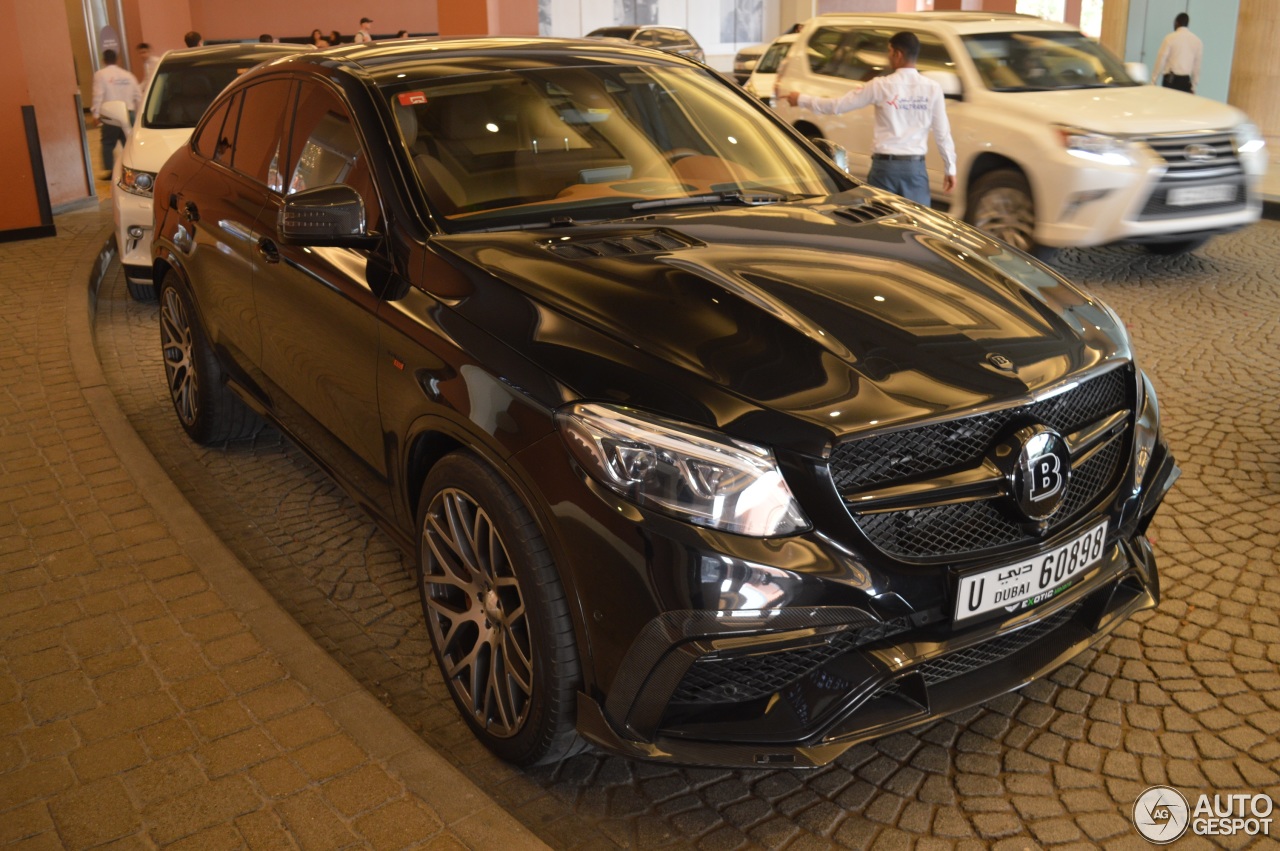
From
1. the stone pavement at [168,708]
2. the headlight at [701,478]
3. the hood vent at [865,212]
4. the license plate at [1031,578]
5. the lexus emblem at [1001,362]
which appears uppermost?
the hood vent at [865,212]

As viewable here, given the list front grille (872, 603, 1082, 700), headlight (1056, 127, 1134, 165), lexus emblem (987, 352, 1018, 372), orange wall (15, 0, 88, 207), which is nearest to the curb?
front grille (872, 603, 1082, 700)

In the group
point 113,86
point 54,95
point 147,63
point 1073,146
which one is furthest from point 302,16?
point 1073,146

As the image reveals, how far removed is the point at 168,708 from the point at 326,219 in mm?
1435

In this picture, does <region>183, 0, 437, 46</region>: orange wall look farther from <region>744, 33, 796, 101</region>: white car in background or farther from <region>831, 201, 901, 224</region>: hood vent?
<region>831, 201, 901, 224</region>: hood vent

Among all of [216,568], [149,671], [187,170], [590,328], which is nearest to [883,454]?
[590,328]

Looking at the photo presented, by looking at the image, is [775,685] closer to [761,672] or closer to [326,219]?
[761,672]

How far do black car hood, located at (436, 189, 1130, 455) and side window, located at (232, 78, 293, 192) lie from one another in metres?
1.34

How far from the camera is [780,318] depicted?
9.67 feet

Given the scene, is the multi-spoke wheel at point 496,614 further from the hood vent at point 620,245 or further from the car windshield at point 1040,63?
the car windshield at point 1040,63

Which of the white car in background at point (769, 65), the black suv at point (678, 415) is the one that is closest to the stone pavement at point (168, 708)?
the black suv at point (678, 415)

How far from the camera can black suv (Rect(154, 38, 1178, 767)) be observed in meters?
2.58

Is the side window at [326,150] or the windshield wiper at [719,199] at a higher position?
the side window at [326,150]

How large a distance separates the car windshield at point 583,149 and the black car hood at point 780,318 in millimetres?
221

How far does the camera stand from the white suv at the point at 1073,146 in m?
8.42
